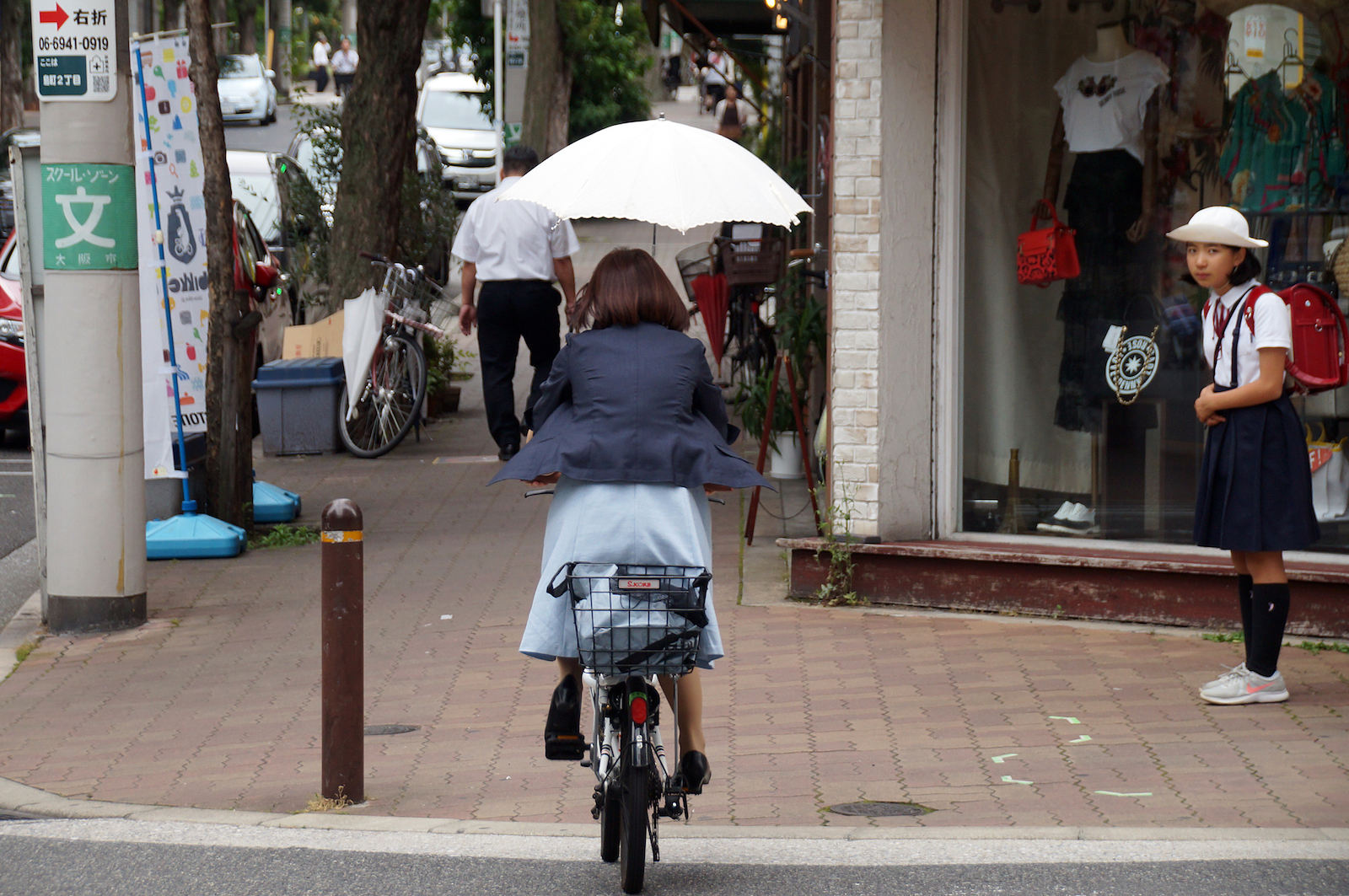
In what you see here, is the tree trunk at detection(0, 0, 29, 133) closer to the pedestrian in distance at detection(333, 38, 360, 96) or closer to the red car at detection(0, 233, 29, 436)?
the pedestrian in distance at detection(333, 38, 360, 96)

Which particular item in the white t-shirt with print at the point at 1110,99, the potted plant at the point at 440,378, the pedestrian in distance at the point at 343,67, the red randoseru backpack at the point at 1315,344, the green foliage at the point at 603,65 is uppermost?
the pedestrian in distance at the point at 343,67

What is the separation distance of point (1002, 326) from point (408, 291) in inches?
218

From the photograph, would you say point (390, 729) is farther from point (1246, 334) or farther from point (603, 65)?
point (603, 65)

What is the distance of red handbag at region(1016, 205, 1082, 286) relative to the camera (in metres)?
7.81

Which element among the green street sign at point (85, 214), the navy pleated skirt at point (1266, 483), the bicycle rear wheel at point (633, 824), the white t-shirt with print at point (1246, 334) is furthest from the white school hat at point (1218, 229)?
the green street sign at point (85, 214)

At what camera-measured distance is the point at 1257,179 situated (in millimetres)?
7594

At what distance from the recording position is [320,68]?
53.2m

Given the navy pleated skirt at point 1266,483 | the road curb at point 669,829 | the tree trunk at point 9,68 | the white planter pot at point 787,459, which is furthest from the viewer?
the tree trunk at point 9,68

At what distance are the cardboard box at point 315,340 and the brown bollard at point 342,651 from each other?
25.1ft

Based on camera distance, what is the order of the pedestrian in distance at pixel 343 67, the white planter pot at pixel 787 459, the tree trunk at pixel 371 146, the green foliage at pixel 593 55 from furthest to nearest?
1. the pedestrian in distance at pixel 343 67
2. the green foliage at pixel 593 55
3. the tree trunk at pixel 371 146
4. the white planter pot at pixel 787 459

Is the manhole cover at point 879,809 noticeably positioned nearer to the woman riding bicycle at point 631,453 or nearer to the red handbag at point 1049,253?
the woman riding bicycle at point 631,453

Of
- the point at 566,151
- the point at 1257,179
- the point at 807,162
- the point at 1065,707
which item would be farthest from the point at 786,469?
the point at 566,151

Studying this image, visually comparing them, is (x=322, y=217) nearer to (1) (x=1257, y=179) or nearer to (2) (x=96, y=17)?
(2) (x=96, y=17)

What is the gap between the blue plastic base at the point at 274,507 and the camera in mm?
9656
